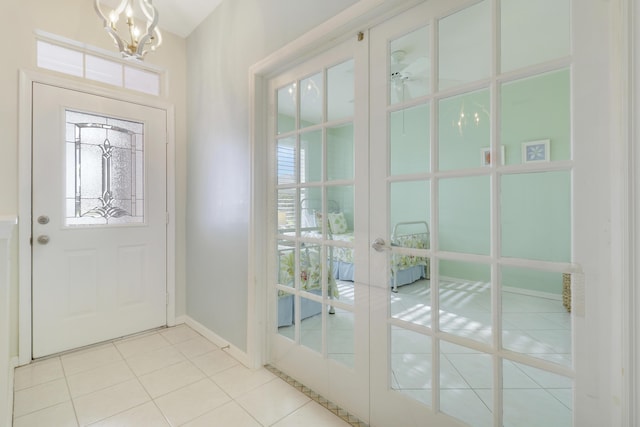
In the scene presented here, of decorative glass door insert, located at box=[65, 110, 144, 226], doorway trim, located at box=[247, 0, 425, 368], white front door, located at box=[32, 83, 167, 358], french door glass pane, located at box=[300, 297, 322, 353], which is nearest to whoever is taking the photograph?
french door glass pane, located at box=[300, 297, 322, 353]

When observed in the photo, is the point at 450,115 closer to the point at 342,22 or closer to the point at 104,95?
the point at 342,22

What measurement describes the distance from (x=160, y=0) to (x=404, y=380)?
3143mm

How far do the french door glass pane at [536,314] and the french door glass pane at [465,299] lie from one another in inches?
2.5

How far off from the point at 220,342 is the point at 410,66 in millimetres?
2355

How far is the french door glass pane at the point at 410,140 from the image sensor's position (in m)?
1.31

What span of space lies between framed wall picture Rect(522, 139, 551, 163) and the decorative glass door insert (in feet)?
9.25

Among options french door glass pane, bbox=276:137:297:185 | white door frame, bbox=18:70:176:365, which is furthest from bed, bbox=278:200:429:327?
white door frame, bbox=18:70:176:365

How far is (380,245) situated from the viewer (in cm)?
145

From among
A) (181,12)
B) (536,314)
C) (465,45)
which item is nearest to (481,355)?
(536,314)

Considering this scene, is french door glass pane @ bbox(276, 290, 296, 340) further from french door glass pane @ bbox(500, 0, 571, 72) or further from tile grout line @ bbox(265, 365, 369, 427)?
french door glass pane @ bbox(500, 0, 571, 72)

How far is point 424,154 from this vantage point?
1.32m

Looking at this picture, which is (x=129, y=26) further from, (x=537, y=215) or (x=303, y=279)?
(x=537, y=215)

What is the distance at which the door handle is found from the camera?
1438mm

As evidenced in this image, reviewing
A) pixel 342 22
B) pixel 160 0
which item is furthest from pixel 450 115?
pixel 160 0
